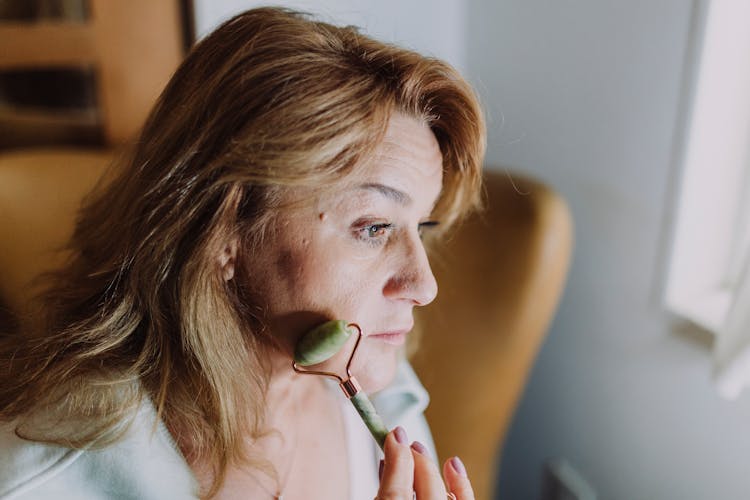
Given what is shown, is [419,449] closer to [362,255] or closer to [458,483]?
[458,483]

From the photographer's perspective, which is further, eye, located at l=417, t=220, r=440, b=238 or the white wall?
the white wall

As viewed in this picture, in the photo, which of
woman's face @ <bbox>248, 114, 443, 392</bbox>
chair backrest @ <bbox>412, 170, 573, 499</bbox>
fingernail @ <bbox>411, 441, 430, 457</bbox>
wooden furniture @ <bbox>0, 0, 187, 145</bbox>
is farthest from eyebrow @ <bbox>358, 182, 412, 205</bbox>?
wooden furniture @ <bbox>0, 0, 187, 145</bbox>

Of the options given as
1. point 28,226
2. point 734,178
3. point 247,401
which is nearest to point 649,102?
point 734,178

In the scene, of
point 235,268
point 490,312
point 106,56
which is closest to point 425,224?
point 235,268

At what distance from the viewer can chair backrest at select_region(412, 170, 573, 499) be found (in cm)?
106

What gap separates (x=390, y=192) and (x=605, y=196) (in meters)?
0.55

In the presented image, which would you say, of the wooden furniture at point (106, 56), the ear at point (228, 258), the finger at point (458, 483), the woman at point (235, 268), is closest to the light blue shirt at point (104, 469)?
the woman at point (235, 268)

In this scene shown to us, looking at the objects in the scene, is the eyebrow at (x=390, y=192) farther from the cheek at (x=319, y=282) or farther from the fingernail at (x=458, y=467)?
the fingernail at (x=458, y=467)

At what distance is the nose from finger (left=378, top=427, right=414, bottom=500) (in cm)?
Answer: 14

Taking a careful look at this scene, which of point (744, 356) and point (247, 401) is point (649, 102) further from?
point (247, 401)

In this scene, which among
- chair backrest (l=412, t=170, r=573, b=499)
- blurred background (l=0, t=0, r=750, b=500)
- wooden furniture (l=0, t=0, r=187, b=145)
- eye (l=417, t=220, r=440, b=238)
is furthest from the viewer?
wooden furniture (l=0, t=0, r=187, b=145)

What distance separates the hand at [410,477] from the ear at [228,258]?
0.22m

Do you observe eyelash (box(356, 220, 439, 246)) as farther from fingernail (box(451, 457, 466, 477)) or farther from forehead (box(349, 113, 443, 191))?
fingernail (box(451, 457, 466, 477))

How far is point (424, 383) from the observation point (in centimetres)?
117
